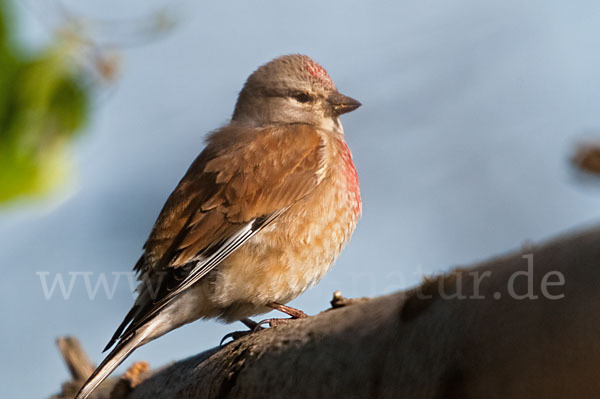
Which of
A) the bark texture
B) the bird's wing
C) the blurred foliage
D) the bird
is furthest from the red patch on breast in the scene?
the blurred foliage

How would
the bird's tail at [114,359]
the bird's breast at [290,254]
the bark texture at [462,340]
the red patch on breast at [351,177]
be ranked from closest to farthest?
the bark texture at [462,340] < the bird's tail at [114,359] < the bird's breast at [290,254] < the red patch on breast at [351,177]

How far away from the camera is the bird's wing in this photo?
3.03 metres

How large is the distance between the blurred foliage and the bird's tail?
51.7 inches

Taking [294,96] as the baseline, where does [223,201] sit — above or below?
below

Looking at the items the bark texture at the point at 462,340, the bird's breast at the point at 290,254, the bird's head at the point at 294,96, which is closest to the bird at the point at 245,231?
the bird's breast at the point at 290,254

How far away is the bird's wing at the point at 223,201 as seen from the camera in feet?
9.95

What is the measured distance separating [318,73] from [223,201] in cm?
122

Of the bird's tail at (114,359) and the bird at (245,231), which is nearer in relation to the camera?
the bird's tail at (114,359)

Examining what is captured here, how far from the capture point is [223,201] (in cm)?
331

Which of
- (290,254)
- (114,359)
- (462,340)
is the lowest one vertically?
(462,340)

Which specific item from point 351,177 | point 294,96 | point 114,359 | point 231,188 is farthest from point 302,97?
point 114,359

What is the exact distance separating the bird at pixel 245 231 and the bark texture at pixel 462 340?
3.09 feet

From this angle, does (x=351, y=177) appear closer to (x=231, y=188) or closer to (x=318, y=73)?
(x=231, y=188)

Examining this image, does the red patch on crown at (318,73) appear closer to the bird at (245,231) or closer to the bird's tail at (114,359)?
the bird at (245,231)
